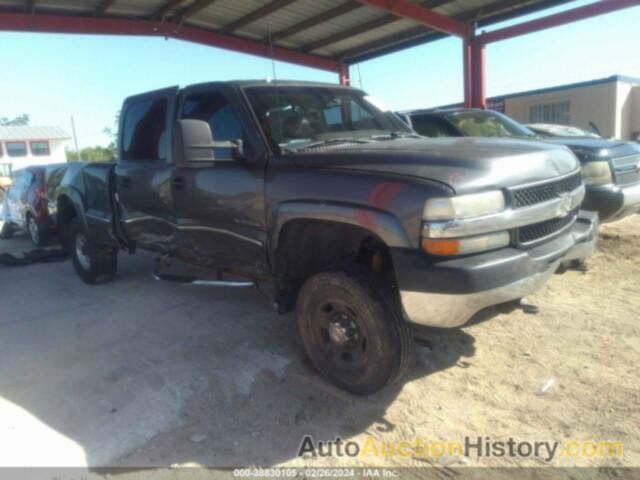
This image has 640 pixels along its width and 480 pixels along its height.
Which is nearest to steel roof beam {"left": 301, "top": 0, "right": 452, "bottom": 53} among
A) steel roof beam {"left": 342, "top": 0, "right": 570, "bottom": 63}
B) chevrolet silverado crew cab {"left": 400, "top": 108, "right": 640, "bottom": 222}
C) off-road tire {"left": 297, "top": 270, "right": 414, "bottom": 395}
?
steel roof beam {"left": 342, "top": 0, "right": 570, "bottom": 63}

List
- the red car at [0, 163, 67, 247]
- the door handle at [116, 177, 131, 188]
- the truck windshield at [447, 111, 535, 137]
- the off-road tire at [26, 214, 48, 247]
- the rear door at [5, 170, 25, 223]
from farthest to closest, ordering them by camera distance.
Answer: the rear door at [5, 170, 25, 223], the off-road tire at [26, 214, 48, 247], the red car at [0, 163, 67, 247], the truck windshield at [447, 111, 535, 137], the door handle at [116, 177, 131, 188]

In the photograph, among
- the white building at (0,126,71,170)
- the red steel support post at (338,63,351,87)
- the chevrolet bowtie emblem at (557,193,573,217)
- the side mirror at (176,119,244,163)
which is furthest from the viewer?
the white building at (0,126,71,170)

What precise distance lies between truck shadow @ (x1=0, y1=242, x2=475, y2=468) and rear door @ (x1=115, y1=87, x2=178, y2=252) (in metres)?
0.85

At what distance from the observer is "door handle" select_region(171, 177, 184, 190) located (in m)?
4.19

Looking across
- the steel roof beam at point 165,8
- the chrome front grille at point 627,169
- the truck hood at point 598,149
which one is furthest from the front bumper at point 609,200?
the steel roof beam at point 165,8

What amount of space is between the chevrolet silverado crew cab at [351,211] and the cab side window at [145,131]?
0.02 meters

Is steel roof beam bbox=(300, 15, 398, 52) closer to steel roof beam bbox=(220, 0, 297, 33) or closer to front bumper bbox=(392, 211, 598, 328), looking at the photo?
steel roof beam bbox=(220, 0, 297, 33)

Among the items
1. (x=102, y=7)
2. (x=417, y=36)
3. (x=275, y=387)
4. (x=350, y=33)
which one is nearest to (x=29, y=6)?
(x=102, y=7)

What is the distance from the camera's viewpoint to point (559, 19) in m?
11.0

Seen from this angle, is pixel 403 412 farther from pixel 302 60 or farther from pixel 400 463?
pixel 302 60

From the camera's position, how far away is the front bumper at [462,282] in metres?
2.62

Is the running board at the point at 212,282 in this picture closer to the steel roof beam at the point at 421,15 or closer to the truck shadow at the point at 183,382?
the truck shadow at the point at 183,382

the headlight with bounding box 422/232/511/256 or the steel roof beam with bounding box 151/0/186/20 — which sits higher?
the steel roof beam with bounding box 151/0/186/20

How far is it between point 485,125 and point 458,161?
15.3ft
